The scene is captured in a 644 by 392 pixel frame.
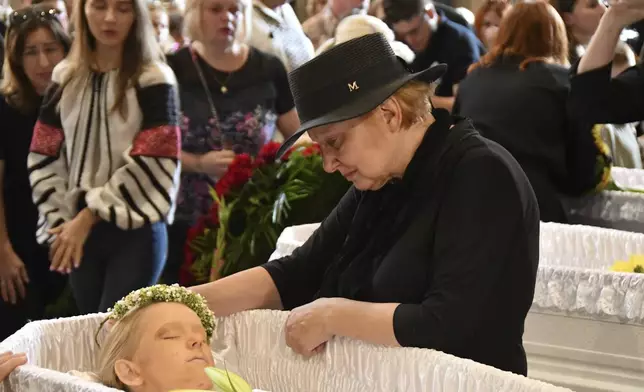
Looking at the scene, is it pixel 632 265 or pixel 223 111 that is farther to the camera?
pixel 223 111

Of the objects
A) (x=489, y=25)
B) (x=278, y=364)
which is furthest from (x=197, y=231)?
(x=489, y=25)

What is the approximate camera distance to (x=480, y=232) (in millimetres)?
1976

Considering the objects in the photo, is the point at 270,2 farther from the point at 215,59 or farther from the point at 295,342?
the point at 295,342

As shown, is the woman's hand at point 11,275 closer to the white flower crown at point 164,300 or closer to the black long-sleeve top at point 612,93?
the white flower crown at point 164,300

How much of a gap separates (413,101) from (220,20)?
190cm

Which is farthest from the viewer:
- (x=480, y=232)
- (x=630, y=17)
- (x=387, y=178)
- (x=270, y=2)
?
(x=270, y=2)

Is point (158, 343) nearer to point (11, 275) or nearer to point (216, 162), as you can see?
point (216, 162)

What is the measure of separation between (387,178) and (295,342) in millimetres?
451

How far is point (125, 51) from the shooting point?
329 centimetres

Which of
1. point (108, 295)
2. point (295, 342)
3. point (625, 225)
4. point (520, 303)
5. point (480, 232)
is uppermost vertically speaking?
point (480, 232)

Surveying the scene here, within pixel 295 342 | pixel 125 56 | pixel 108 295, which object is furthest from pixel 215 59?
pixel 295 342

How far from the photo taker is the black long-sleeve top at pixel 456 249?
6.51 feet

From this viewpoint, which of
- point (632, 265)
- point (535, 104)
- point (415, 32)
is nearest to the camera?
point (632, 265)

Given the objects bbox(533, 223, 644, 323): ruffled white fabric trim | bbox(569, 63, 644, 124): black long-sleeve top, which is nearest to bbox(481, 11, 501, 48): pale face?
bbox(569, 63, 644, 124): black long-sleeve top
